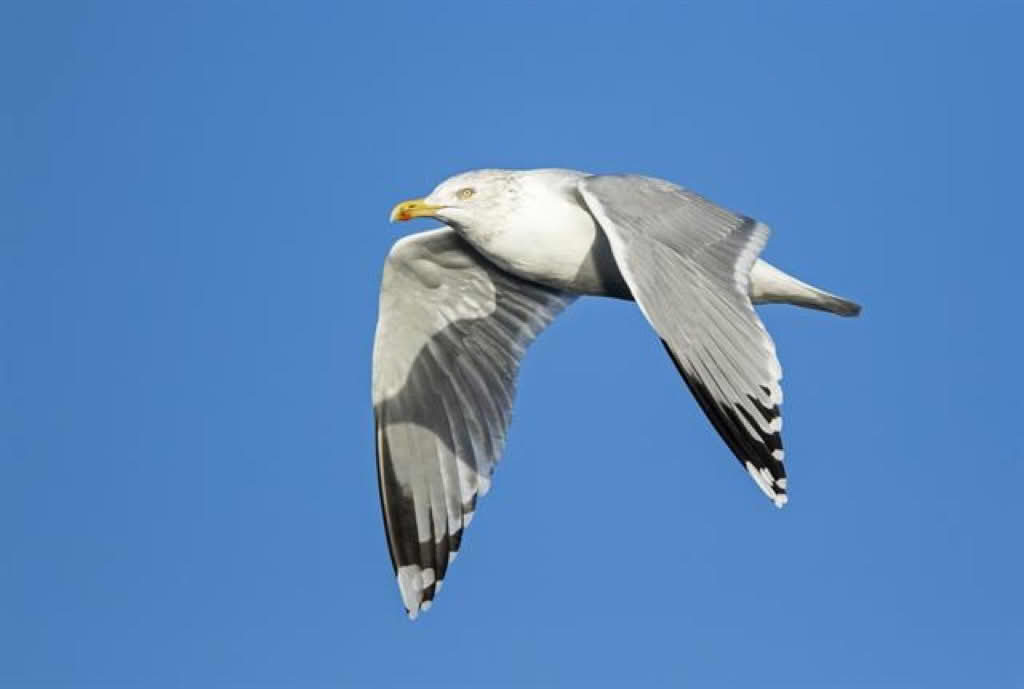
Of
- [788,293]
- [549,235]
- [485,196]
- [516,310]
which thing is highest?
[485,196]

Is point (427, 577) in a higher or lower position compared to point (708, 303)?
lower

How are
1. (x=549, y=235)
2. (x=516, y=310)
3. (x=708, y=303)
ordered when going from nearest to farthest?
(x=708, y=303)
(x=549, y=235)
(x=516, y=310)

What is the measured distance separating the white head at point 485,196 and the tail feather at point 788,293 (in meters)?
0.95

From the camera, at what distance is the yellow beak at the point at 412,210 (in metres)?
7.77

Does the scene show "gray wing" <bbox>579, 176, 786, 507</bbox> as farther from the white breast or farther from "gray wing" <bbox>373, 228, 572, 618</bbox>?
"gray wing" <bbox>373, 228, 572, 618</bbox>

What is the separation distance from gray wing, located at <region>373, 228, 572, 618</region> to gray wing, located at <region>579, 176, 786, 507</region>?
1.62 meters

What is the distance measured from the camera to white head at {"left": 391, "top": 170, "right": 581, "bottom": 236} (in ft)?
25.1

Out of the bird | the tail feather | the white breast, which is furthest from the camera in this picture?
the tail feather

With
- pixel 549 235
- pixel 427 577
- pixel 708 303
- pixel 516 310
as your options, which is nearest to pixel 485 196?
pixel 549 235

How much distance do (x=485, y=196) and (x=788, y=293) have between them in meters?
1.45

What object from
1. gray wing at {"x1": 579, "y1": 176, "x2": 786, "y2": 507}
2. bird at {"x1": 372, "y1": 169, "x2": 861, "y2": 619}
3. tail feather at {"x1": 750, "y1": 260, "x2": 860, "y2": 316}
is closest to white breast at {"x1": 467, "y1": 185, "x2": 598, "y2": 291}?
bird at {"x1": 372, "y1": 169, "x2": 861, "y2": 619}

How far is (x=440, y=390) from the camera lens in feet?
28.9

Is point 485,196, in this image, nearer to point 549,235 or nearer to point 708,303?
point 549,235

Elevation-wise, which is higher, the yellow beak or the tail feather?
the yellow beak
